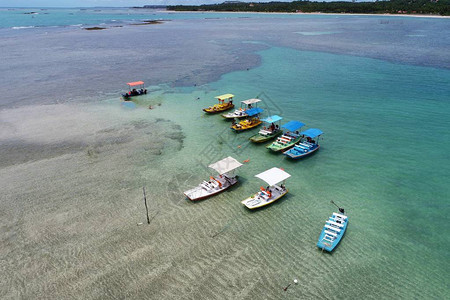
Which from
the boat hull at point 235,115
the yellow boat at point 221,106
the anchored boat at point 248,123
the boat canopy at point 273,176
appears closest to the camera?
the boat canopy at point 273,176

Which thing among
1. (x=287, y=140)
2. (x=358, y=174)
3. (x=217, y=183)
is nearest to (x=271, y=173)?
(x=217, y=183)

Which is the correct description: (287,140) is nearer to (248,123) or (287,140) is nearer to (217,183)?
(248,123)

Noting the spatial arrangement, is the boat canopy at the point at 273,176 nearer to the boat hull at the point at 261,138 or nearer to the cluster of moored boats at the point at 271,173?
the cluster of moored boats at the point at 271,173

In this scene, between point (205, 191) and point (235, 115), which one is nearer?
point (205, 191)

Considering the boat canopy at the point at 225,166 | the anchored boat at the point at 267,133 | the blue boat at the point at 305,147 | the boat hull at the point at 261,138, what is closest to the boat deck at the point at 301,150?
the blue boat at the point at 305,147

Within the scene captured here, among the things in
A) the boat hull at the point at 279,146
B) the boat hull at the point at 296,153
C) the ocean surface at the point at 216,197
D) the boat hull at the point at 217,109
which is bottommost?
the ocean surface at the point at 216,197
